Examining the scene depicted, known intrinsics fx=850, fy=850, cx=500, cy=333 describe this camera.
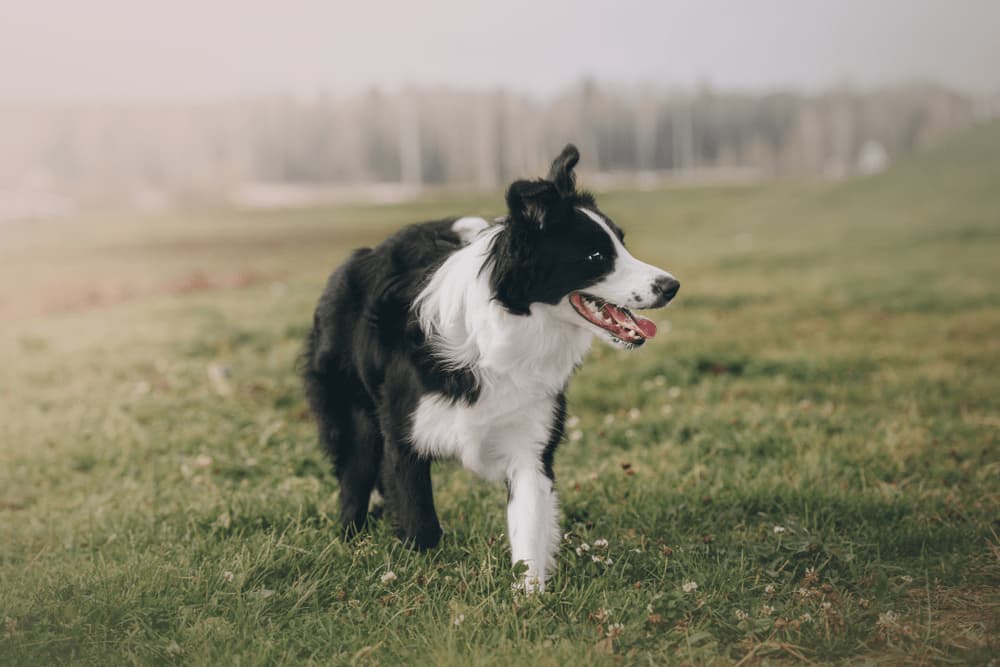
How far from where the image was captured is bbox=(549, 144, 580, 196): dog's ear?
2965mm

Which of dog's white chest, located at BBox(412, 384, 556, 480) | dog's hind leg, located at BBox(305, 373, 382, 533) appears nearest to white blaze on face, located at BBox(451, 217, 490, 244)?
dog's white chest, located at BBox(412, 384, 556, 480)

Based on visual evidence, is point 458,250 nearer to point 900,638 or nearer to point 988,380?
point 900,638

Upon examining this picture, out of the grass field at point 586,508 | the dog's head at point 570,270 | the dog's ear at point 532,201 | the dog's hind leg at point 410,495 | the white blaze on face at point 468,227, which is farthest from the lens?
the white blaze on face at point 468,227

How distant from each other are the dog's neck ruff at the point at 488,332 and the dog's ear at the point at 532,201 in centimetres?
14

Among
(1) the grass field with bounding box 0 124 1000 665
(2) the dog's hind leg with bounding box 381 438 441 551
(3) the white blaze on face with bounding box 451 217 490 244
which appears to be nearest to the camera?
(1) the grass field with bounding box 0 124 1000 665

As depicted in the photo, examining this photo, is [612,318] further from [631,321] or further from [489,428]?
[489,428]

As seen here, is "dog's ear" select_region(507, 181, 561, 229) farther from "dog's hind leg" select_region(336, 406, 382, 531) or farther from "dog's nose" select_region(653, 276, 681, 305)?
"dog's hind leg" select_region(336, 406, 382, 531)

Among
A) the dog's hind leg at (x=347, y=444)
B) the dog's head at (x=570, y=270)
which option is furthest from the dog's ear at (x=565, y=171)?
the dog's hind leg at (x=347, y=444)

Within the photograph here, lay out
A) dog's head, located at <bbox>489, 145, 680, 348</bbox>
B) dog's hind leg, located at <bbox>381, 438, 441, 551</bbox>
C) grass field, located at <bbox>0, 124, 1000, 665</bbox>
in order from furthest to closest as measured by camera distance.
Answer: dog's hind leg, located at <bbox>381, 438, 441, 551</bbox>, grass field, located at <bbox>0, 124, 1000, 665</bbox>, dog's head, located at <bbox>489, 145, 680, 348</bbox>

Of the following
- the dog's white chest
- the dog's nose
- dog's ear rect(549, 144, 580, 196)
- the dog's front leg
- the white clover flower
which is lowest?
the white clover flower

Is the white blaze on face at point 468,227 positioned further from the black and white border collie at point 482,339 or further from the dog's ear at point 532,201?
the dog's ear at point 532,201

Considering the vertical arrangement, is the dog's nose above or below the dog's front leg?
above

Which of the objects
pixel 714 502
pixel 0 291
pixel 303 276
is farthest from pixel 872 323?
pixel 0 291

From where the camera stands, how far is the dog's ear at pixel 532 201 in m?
2.78
